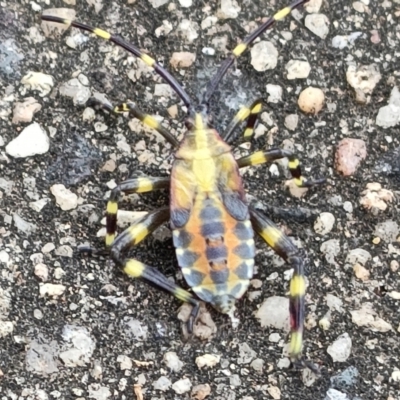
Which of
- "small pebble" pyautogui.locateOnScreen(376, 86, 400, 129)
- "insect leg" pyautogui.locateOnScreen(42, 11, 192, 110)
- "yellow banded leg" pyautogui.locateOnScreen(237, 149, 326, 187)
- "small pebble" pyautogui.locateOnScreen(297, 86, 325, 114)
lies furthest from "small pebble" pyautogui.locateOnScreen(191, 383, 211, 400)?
"small pebble" pyautogui.locateOnScreen(376, 86, 400, 129)

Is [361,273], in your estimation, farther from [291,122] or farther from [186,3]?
[186,3]

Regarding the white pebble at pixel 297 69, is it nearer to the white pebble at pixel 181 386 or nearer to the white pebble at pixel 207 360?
the white pebble at pixel 207 360

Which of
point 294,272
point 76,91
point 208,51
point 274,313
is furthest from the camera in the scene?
point 208,51

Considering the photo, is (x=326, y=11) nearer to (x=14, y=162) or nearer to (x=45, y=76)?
(x=45, y=76)

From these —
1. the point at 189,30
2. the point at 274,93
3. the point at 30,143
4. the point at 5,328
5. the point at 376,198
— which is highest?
the point at 189,30

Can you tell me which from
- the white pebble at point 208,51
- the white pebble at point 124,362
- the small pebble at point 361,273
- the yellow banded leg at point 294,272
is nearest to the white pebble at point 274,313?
the yellow banded leg at point 294,272

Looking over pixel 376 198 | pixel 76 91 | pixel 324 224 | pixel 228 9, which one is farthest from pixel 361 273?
pixel 76 91

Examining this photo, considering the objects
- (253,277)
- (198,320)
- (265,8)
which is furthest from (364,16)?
(198,320)
